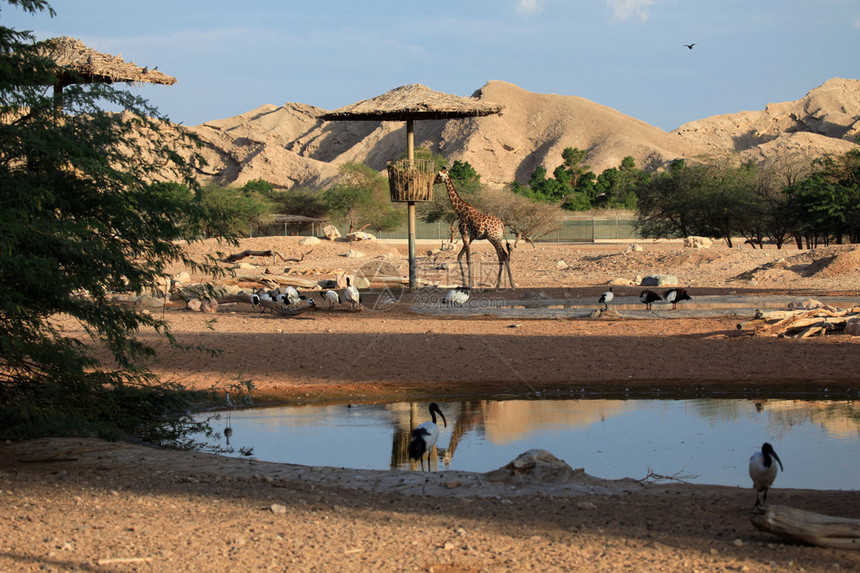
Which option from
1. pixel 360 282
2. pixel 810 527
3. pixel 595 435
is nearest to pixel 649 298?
pixel 595 435

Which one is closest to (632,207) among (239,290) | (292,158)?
(292,158)

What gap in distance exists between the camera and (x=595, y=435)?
28.9ft

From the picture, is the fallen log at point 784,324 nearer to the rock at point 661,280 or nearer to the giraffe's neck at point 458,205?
the rock at point 661,280

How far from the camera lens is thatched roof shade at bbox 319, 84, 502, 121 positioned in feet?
78.9

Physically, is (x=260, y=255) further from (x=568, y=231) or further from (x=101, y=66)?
(x=568, y=231)

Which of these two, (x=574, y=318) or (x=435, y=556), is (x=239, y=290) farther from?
(x=435, y=556)

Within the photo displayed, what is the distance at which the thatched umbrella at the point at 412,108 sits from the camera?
2408 centimetres

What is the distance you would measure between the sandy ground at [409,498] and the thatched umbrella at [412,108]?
38.7ft

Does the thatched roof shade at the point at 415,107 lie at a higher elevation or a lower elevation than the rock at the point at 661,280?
higher

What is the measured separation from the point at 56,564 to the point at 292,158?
126 meters

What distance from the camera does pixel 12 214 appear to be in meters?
6.50

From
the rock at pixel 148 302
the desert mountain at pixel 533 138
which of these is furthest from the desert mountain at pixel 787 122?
the rock at pixel 148 302

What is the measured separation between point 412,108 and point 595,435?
55.2ft

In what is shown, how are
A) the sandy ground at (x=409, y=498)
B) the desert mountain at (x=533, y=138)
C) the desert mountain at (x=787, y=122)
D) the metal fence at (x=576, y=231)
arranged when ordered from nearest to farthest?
the sandy ground at (x=409, y=498) → the metal fence at (x=576, y=231) → the desert mountain at (x=533, y=138) → the desert mountain at (x=787, y=122)
